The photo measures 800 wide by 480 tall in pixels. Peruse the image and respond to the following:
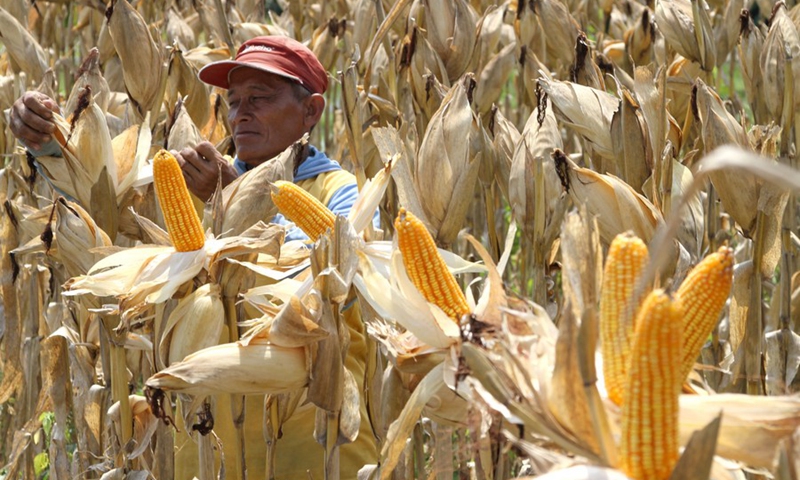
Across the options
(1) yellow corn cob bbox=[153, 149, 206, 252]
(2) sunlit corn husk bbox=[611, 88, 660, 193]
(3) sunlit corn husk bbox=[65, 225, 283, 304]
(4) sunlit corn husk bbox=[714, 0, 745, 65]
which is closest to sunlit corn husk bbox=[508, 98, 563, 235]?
(2) sunlit corn husk bbox=[611, 88, 660, 193]

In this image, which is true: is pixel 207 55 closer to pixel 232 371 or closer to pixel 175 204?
pixel 175 204

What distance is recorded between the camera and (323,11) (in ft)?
17.0

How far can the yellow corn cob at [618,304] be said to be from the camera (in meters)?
1.21

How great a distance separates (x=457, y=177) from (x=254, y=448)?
3.00ft

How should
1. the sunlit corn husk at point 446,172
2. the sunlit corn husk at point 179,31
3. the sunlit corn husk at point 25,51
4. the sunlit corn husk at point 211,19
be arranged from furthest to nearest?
the sunlit corn husk at point 179,31
the sunlit corn husk at point 211,19
the sunlit corn husk at point 25,51
the sunlit corn husk at point 446,172

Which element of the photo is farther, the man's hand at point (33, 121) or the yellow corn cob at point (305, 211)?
the man's hand at point (33, 121)

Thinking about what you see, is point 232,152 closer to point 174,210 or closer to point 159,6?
point 174,210

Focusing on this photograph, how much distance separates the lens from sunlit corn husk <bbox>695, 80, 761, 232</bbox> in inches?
85.6

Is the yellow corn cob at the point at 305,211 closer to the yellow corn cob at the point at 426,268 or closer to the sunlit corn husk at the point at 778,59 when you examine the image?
the yellow corn cob at the point at 426,268

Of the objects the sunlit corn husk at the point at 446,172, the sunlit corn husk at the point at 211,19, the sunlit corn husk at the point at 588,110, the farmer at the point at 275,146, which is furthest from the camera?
the sunlit corn husk at the point at 211,19

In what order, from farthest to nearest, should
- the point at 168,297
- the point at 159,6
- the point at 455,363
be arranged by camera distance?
the point at 159,6, the point at 168,297, the point at 455,363

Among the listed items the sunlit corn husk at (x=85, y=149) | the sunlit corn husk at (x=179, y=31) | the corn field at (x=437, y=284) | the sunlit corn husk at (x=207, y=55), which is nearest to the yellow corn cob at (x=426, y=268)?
the corn field at (x=437, y=284)

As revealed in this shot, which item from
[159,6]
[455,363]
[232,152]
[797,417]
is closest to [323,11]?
[159,6]

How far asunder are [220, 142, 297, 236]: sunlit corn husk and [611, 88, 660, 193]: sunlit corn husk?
2.43ft
